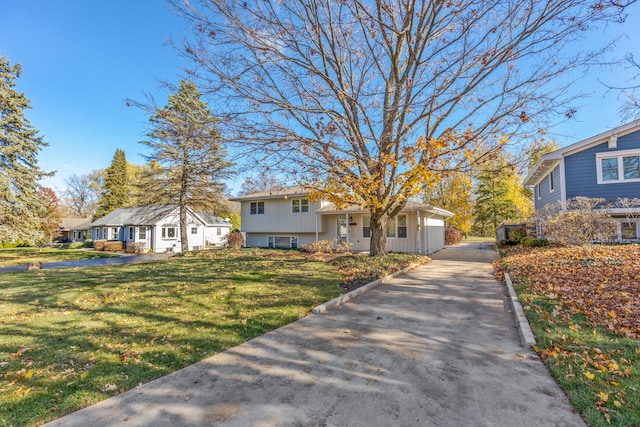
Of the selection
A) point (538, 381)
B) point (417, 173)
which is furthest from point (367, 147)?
point (538, 381)

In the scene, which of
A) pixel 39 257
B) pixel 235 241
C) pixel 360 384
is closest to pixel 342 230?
pixel 235 241

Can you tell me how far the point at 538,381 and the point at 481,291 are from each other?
4.51 m

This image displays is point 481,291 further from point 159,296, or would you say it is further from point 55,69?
point 55,69

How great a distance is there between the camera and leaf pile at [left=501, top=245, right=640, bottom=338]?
4.64 meters

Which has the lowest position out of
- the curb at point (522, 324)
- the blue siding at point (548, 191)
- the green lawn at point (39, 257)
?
the green lawn at point (39, 257)

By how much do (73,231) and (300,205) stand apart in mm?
38037

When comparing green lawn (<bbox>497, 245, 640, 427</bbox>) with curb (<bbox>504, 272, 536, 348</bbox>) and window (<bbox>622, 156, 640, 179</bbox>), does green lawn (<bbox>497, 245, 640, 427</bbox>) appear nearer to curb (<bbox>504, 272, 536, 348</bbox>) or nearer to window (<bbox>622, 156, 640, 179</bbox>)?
curb (<bbox>504, 272, 536, 348</bbox>)

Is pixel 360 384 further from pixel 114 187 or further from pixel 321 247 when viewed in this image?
pixel 114 187

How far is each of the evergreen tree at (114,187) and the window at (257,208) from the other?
2423 centimetres

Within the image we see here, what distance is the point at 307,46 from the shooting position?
8719 millimetres

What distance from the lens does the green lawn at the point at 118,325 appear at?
300 cm

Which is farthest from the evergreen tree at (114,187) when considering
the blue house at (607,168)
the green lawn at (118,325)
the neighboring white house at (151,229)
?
the blue house at (607,168)

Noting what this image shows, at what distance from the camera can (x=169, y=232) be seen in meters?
28.0

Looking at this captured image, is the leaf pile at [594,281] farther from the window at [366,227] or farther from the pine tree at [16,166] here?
the pine tree at [16,166]
